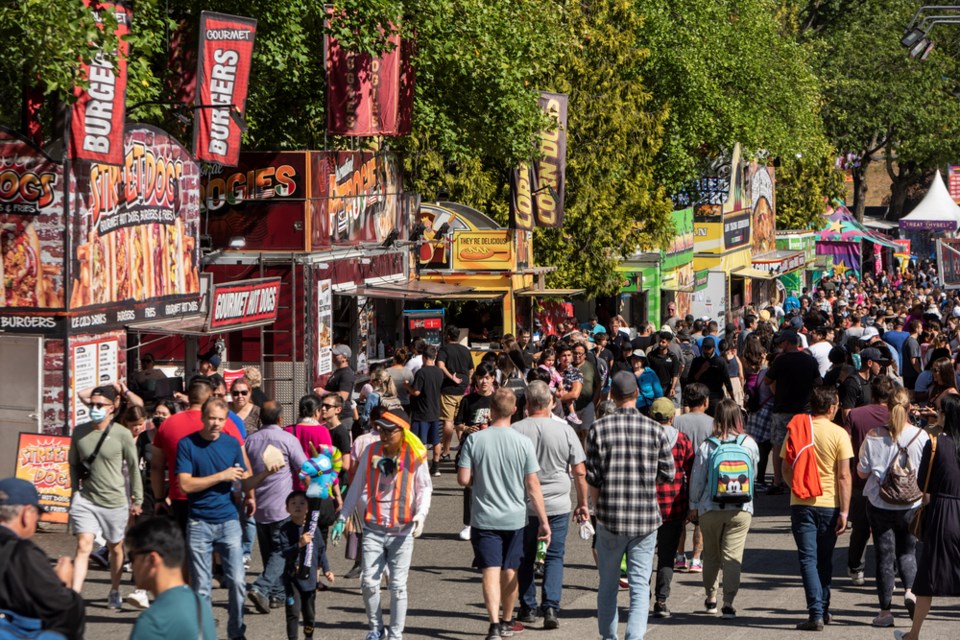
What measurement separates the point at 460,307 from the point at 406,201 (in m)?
3.49

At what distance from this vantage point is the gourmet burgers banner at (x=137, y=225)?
14891 mm

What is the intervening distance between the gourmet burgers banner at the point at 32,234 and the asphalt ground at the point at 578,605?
257 cm

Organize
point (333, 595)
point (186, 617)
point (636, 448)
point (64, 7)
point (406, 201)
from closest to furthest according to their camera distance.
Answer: point (186, 617) → point (636, 448) → point (333, 595) → point (64, 7) → point (406, 201)

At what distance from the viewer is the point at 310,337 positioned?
21.1 metres

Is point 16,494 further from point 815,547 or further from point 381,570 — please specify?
point 815,547

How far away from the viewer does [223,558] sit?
9.48 m

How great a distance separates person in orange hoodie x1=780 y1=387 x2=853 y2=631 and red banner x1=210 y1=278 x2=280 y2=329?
8666 mm

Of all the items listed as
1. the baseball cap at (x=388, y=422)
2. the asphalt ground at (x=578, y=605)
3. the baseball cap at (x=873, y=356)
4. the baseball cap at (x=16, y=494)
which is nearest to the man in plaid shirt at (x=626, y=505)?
the asphalt ground at (x=578, y=605)

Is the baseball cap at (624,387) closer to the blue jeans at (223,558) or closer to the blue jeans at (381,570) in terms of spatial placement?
the blue jeans at (381,570)

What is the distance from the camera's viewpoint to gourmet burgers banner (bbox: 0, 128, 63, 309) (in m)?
14.4

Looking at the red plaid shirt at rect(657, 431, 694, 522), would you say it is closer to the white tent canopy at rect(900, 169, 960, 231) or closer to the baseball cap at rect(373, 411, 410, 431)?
the baseball cap at rect(373, 411, 410, 431)

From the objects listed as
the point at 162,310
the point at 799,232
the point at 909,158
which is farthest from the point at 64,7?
the point at 909,158

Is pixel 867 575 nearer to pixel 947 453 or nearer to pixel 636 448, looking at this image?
pixel 947 453

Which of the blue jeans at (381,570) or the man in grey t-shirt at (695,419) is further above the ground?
the man in grey t-shirt at (695,419)
